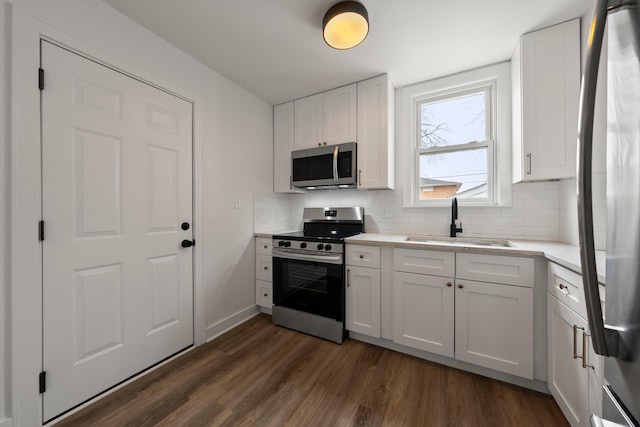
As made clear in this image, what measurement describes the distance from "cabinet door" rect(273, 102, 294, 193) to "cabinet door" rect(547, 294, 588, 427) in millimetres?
2457

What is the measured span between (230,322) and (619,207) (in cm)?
267

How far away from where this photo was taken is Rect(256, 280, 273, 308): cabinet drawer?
263 cm

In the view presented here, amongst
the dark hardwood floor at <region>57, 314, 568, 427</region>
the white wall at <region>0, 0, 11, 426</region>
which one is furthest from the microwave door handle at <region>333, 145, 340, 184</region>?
the white wall at <region>0, 0, 11, 426</region>

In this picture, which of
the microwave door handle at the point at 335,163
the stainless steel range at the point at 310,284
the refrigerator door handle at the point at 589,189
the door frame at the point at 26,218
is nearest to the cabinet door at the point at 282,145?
the microwave door handle at the point at 335,163

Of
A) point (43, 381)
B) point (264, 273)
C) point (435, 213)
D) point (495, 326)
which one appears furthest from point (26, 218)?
point (435, 213)

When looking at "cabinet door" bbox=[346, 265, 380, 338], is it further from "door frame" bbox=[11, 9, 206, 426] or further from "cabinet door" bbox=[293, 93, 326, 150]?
"door frame" bbox=[11, 9, 206, 426]

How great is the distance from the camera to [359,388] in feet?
5.28

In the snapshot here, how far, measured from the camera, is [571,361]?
48.9 inches

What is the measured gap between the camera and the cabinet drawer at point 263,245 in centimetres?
265

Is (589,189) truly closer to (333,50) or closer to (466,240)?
(466,240)

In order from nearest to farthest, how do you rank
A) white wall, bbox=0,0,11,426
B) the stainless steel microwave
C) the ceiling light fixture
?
white wall, bbox=0,0,11,426, the ceiling light fixture, the stainless steel microwave

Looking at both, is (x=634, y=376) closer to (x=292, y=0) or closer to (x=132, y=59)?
(x=292, y=0)

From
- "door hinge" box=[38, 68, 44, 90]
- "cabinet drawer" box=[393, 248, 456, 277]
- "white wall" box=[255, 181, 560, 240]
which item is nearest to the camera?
"door hinge" box=[38, 68, 44, 90]

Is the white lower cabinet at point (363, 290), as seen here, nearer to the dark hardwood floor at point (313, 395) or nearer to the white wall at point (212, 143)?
the dark hardwood floor at point (313, 395)
